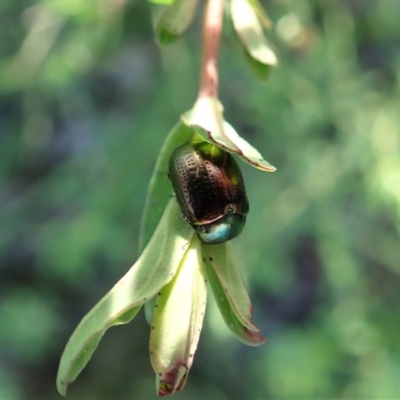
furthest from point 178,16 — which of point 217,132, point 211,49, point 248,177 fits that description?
point 248,177

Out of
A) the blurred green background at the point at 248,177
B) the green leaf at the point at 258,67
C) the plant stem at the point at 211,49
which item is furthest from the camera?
the blurred green background at the point at 248,177

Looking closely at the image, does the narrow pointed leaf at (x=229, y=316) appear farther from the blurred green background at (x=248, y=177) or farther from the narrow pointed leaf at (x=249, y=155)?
the blurred green background at (x=248, y=177)

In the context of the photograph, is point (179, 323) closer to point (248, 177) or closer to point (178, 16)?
point (178, 16)

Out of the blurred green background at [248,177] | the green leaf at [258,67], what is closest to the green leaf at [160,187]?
the green leaf at [258,67]

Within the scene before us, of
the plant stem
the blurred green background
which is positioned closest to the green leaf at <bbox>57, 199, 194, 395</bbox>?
the plant stem

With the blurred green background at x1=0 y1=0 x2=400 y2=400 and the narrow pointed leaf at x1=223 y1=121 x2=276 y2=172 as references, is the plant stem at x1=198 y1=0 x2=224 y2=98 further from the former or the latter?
the blurred green background at x1=0 y1=0 x2=400 y2=400

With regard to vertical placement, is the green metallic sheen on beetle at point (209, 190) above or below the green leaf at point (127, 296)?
above
